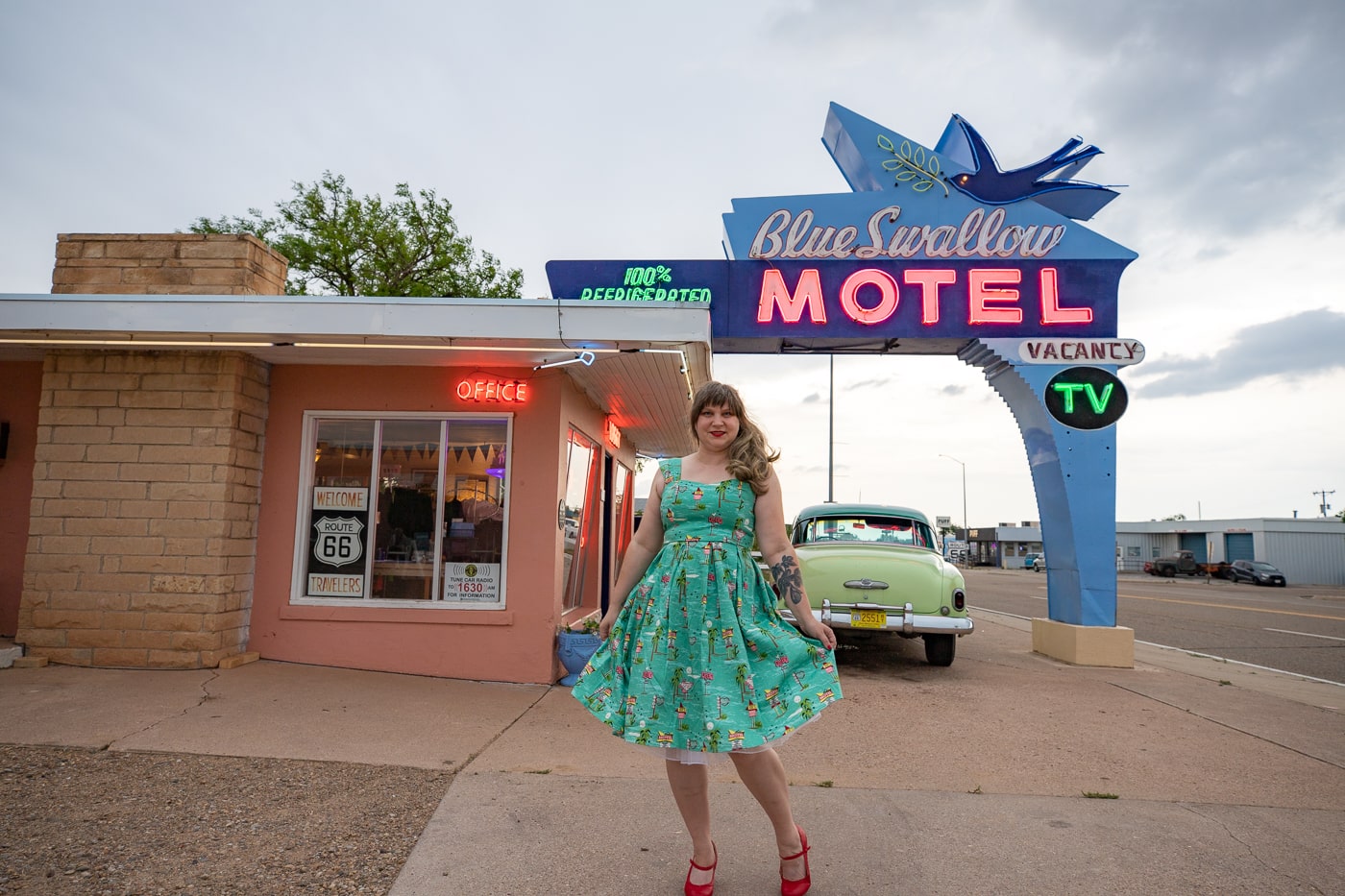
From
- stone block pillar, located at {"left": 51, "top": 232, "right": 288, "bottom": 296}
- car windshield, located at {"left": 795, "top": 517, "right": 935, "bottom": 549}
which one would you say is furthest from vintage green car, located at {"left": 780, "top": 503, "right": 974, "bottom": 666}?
stone block pillar, located at {"left": 51, "top": 232, "right": 288, "bottom": 296}

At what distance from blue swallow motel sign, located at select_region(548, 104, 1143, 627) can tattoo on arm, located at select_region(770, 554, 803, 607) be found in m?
6.19

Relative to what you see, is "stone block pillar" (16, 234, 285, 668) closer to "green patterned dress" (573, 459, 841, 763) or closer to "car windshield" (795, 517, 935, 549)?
"green patterned dress" (573, 459, 841, 763)

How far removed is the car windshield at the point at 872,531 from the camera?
369 inches

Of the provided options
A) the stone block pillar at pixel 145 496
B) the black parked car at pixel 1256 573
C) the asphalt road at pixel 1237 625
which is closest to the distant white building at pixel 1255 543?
the black parked car at pixel 1256 573

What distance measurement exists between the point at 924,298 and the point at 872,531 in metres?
2.76

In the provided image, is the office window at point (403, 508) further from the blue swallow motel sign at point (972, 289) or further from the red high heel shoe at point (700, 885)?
the red high heel shoe at point (700, 885)

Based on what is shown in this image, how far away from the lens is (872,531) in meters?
9.47

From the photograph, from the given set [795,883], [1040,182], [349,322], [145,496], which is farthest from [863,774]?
[1040,182]

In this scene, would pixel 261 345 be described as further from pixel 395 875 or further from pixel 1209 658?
pixel 1209 658

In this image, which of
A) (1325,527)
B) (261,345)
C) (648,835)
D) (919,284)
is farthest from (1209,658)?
(1325,527)

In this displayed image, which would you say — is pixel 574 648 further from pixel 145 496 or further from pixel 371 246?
pixel 371 246

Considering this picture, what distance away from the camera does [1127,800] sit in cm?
411

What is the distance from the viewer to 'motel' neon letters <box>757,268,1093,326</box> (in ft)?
29.0

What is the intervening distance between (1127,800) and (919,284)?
6.09m
